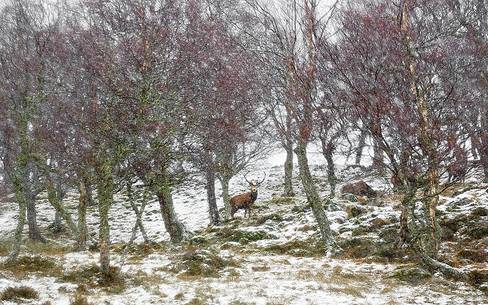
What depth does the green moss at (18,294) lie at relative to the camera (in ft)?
26.9

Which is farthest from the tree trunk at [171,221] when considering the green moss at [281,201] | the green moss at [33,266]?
the green moss at [281,201]

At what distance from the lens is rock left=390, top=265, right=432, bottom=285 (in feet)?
34.1

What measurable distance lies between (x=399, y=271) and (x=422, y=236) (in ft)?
5.46

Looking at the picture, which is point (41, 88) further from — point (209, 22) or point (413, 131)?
point (413, 131)

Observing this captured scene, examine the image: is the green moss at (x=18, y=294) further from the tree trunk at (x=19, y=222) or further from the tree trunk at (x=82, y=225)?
the tree trunk at (x=82, y=225)

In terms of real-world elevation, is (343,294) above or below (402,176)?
below

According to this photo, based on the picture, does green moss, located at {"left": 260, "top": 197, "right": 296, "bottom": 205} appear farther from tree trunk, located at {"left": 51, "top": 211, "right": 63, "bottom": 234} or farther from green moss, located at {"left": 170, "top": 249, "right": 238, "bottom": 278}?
green moss, located at {"left": 170, "top": 249, "right": 238, "bottom": 278}

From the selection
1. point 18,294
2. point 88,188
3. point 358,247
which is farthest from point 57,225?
point 358,247

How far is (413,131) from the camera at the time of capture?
1009 centimetres

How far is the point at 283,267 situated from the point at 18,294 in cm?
669

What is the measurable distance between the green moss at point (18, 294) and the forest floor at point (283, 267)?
2 cm

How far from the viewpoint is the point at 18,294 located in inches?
332

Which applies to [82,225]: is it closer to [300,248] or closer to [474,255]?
[300,248]

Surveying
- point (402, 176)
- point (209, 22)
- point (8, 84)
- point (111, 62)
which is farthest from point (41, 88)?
point (402, 176)
